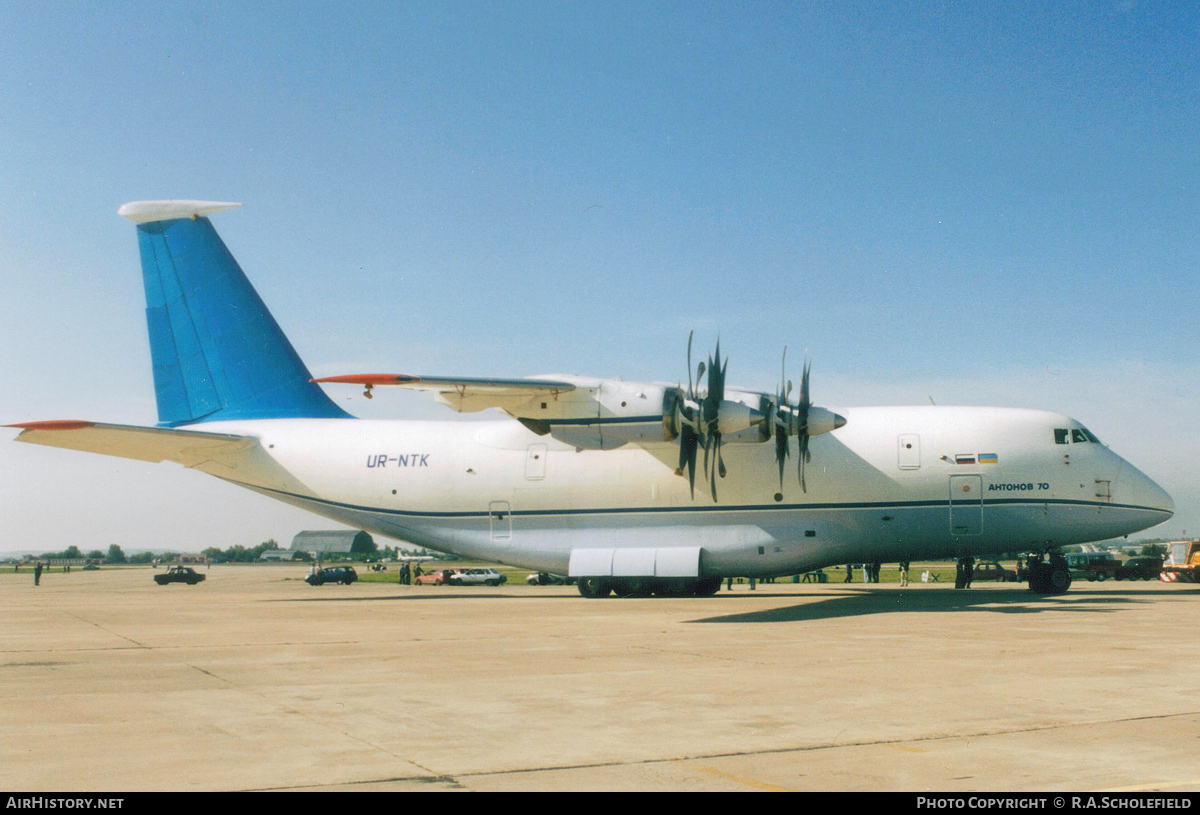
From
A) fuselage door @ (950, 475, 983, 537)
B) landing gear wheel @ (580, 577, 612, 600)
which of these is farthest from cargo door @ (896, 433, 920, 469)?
landing gear wheel @ (580, 577, 612, 600)

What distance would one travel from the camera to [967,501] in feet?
82.2

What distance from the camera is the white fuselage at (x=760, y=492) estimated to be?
2519 cm

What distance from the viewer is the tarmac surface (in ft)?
20.6

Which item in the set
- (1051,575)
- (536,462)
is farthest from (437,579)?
(1051,575)

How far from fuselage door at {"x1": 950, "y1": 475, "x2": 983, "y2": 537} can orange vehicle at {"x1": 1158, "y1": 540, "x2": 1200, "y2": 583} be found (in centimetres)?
2048

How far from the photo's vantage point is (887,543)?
2581 cm

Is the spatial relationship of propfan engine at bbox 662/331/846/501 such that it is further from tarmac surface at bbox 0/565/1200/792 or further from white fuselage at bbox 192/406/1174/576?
tarmac surface at bbox 0/565/1200/792

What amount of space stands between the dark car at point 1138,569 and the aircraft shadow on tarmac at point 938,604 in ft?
67.5

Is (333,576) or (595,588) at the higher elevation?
(595,588)

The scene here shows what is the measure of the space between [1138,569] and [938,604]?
29.1 meters

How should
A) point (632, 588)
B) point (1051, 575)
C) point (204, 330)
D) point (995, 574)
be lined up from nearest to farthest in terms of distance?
point (1051, 575) → point (632, 588) → point (204, 330) → point (995, 574)

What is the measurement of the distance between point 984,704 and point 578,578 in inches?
776

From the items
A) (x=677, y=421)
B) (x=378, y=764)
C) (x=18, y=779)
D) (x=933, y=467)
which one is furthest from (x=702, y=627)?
(x=18, y=779)

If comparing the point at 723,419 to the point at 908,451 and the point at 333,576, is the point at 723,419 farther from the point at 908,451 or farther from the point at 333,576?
the point at 333,576
